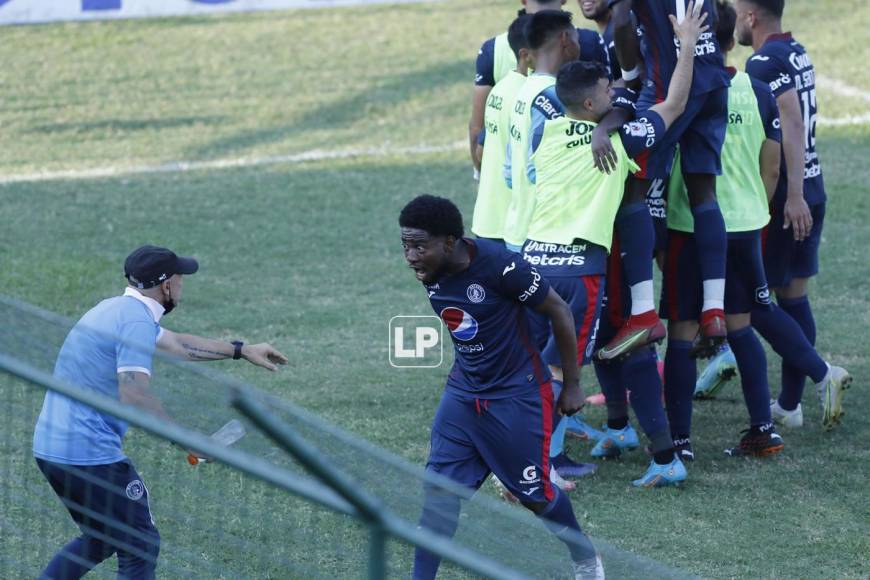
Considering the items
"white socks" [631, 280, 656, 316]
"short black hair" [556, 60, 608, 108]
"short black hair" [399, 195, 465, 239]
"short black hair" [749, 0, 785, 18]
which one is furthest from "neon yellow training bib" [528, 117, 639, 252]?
"short black hair" [749, 0, 785, 18]

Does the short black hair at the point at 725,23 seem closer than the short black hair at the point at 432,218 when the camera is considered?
No

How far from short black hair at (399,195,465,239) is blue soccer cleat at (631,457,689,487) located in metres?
2.15

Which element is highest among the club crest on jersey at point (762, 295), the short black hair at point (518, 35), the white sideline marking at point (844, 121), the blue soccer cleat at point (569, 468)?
the short black hair at point (518, 35)

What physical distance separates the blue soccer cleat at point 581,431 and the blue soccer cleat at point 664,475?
27.9 inches

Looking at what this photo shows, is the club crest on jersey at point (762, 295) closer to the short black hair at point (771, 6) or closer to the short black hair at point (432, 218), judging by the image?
the short black hair at point (771, 6)

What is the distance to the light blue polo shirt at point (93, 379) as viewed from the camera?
16.8 feet

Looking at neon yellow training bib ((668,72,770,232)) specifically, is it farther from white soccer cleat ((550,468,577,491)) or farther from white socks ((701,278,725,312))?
white soccer cleat ((550,468,577,491))

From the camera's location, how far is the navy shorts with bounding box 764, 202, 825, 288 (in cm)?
775

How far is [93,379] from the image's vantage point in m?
5.20

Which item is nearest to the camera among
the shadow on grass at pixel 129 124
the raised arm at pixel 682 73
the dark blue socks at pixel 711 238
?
the raised arm at pixel 682 73

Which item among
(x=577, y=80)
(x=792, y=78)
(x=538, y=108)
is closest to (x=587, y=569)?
(x=577, y=80)

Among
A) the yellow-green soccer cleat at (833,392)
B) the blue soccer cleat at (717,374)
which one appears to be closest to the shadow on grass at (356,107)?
the blue soccer cleat at (717,374)

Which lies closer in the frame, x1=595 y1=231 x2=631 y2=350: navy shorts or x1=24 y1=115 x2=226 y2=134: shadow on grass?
x1=595 y1=231 x2=631 y2=350: navy shorts

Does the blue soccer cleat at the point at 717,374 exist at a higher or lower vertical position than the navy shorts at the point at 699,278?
lower
